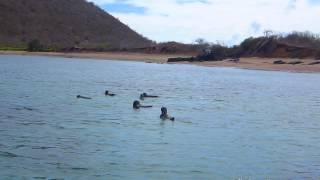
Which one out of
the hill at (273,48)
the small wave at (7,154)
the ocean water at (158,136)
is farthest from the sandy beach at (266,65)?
the small wave at (7,154)

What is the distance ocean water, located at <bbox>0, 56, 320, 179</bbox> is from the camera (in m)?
14.3

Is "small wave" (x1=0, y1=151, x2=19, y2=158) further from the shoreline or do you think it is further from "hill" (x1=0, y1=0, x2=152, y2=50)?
"hill" (x1=0, y1=0, x2=152, y2=50)

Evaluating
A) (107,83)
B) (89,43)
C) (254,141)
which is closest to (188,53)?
(89,43)

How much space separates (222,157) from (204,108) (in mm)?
12595

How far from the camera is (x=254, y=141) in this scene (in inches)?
739

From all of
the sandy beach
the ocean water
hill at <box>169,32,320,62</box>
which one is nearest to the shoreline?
the sandy beach

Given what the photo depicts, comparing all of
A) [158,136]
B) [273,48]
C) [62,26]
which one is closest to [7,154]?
[158,136]

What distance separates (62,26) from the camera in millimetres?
134125

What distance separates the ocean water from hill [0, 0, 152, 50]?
295 feet

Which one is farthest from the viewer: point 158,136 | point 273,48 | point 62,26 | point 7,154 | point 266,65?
point 62,26

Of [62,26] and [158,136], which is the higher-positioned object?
[62,26]

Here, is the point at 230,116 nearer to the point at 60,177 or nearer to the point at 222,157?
the point at 222,157

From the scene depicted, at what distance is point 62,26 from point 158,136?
11740cm

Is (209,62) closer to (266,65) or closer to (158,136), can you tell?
(266,65)
